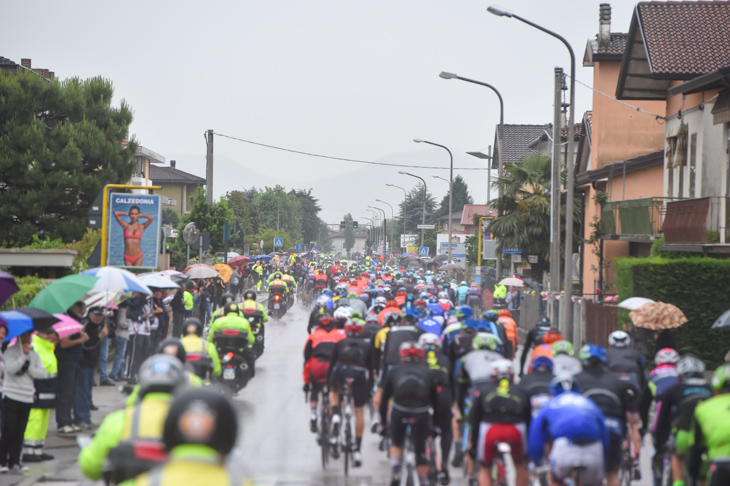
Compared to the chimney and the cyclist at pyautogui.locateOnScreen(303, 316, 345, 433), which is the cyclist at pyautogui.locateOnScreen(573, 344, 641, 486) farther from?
the chimney

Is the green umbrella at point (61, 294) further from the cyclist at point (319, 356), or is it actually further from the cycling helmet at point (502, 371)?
the cycling helmet at point (502, 371)

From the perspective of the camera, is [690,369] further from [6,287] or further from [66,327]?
[6,287]

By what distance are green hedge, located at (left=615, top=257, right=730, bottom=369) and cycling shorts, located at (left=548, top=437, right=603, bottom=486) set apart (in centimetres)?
1442

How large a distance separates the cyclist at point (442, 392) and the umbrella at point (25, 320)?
168 inches

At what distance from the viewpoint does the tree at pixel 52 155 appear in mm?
34219

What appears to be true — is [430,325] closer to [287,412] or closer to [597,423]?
[287,412]

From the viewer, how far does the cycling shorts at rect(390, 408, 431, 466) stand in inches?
340

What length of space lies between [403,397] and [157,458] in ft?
14.0

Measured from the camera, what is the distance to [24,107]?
35.2m

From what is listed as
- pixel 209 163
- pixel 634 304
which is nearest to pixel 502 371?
pixel 634 304

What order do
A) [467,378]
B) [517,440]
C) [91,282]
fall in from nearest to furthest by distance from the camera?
[517,440] → [467,378] → [91,282]

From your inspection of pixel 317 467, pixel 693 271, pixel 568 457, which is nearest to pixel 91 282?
pixel 317 467

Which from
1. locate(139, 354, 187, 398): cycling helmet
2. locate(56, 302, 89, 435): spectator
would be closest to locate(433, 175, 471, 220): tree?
locate(56, 302, 89, 435): spectator

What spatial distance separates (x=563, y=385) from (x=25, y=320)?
586cm
